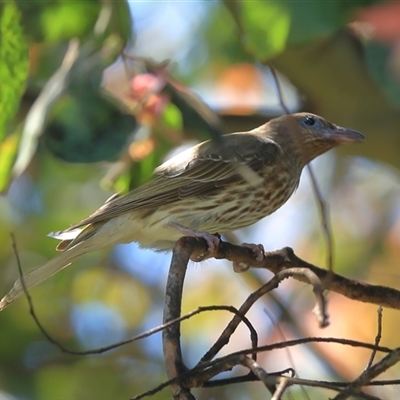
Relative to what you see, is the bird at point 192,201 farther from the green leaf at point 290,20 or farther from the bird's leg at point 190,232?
the green leaf at point 290,20

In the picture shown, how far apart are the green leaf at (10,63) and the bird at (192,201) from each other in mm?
1556

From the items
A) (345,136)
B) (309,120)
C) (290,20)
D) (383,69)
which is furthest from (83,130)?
(309,120)

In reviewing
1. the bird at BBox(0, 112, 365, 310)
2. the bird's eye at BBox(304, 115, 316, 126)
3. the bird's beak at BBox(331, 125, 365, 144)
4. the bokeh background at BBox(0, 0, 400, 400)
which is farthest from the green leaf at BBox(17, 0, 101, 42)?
the bird's eye at BBox(304, 115, 316, 126)

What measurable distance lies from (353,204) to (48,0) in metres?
3.96

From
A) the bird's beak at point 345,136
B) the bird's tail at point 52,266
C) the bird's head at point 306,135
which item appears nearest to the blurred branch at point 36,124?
the bird's tail at point 52,266

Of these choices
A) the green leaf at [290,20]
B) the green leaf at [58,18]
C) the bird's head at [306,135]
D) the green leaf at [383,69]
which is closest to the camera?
the green leaf at [58,18]

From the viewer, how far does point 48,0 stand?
92.3 inches

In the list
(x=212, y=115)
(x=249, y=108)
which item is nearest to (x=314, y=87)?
(x=249, y=108)

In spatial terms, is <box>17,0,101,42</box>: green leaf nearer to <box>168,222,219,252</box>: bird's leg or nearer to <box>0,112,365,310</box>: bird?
<box>168,222,219,252</box>: bird's leg

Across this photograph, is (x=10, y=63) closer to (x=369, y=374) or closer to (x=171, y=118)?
(x=171, y=118)

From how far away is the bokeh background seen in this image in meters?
1.94

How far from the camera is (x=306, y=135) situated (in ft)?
14.2

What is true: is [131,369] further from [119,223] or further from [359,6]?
[359,6]

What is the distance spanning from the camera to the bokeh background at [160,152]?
1936mm
